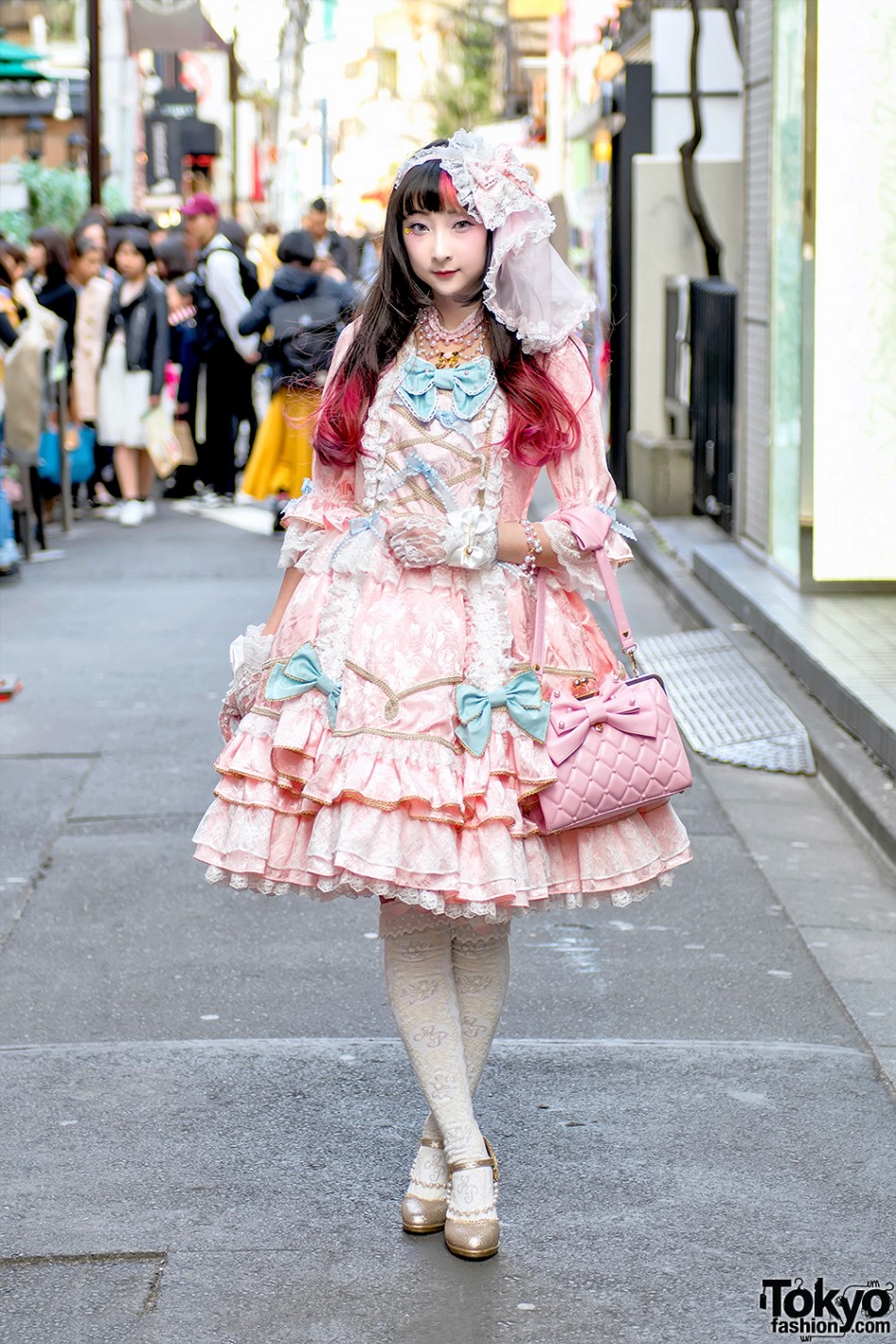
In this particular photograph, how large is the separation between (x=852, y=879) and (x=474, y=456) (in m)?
2.89

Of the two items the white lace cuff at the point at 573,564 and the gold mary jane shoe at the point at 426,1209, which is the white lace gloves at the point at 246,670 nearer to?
the white lace cuff at the point at 573,564

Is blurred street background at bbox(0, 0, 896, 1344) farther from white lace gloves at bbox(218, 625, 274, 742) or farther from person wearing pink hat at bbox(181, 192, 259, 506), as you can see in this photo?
white lace gloves at bbox(218, 625, 274, 742)

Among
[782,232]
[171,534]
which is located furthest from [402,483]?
[171,534]

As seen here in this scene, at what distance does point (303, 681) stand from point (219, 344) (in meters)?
12.5

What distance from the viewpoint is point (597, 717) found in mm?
3422

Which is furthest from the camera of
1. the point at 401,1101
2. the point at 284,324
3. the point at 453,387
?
the point at 284,324

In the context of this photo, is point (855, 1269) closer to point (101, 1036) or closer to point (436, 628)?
point (436, 628)

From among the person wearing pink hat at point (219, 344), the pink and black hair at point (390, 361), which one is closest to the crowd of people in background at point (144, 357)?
the person wearing pink hat at point (219, 344)

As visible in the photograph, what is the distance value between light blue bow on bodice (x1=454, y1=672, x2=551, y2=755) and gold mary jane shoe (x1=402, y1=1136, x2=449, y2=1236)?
75 centimetres

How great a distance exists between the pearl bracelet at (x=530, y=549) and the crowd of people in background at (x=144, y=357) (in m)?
7.89

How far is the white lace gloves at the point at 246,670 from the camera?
143 inches

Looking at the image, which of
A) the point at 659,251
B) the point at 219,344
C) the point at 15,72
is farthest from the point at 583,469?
the point at 15,72

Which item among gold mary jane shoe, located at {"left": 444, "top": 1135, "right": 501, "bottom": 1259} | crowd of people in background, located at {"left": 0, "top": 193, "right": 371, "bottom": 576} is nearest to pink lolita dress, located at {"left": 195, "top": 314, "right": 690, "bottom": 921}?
gold mary jane shoe, located at {"left": 444, "top": 1135, "right": 501, "bottom": 1259}

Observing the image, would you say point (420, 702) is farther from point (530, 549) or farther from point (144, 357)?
point (144, 357)
